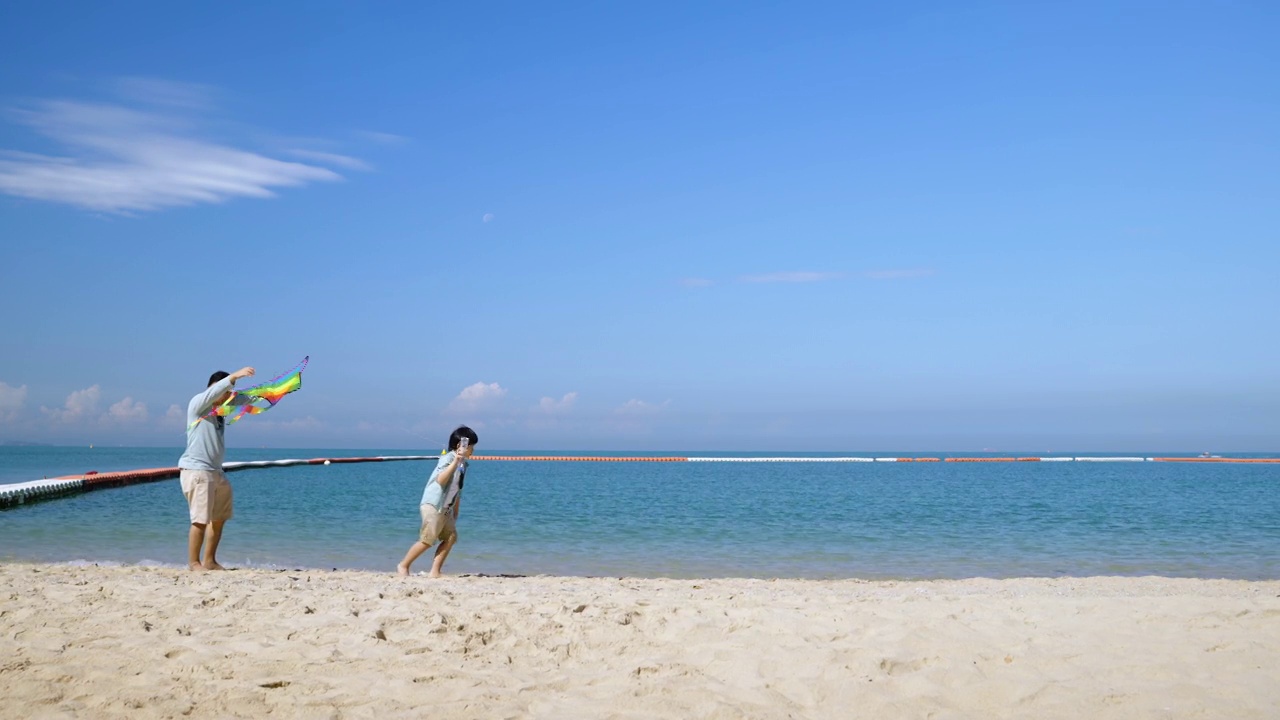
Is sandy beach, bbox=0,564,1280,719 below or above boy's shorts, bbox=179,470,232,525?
below

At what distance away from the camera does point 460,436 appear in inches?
355

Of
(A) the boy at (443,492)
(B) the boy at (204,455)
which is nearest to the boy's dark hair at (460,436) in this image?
(A) the boy at (443,492)

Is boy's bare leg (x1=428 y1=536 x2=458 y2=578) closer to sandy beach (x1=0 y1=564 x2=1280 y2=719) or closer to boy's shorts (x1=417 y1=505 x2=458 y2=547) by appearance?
boy's shorts (x1=417 y1=505 x2=458 y2=547)

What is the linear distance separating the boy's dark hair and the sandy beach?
2031 millimetres

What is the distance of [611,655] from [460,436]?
13.3 feet

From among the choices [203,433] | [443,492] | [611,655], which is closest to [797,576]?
[443,492]

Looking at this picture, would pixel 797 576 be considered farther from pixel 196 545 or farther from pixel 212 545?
pixel 196 545

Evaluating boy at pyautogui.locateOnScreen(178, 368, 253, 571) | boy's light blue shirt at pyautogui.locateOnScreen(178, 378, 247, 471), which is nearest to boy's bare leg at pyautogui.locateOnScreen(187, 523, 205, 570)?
boy at pyautogui.locateOnScreen(178, 368, 253, 571)

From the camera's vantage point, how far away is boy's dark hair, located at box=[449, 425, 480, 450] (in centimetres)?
901

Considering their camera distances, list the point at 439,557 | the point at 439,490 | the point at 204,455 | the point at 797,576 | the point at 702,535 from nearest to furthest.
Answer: the point at 204,455, the point at 439,490, the point at 439,557, the point at 797,576, the point at 702,535

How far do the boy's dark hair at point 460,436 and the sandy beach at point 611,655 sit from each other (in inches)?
79.9

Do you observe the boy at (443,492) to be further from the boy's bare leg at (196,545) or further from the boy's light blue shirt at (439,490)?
the boy's bare leg at (196,545)

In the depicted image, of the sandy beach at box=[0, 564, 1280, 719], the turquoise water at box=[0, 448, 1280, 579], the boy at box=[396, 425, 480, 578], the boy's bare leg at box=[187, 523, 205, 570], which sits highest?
the boy at box=[396, 425, 480, 578]

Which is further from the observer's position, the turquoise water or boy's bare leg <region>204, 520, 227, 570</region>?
the turquoise water
